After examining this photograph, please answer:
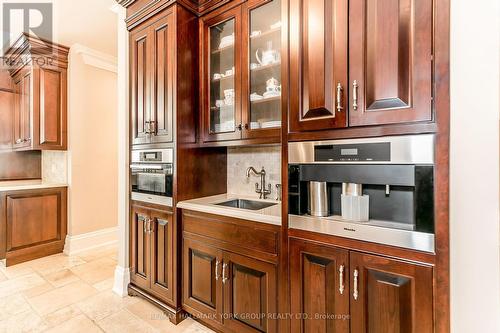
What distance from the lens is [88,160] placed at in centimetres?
363

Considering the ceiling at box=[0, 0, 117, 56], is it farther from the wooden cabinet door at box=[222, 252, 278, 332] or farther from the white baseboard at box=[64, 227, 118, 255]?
the wooden cabinet door at box=[222, 252, 278, 332]

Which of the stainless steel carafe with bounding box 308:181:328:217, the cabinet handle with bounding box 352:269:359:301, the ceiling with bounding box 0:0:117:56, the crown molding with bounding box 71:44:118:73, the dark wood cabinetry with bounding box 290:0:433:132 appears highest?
the ceiling with bounding box 0:0:117:56

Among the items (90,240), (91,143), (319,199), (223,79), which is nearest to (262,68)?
(223,79)

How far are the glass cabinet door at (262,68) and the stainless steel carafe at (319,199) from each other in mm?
554

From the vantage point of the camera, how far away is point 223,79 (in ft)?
6.85

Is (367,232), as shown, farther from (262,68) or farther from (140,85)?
(140,85)

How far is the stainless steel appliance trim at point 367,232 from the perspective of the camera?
108 cm

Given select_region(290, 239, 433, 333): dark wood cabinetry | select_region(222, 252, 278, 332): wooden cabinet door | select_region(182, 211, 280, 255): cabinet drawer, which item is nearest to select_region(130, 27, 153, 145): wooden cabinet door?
select_region(182, 211, 280, 255): cabinet drawer

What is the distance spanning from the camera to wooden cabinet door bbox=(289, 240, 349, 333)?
4.17 feet

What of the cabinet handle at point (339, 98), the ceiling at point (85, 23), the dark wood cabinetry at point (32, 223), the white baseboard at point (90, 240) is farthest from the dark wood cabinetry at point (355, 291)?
the dark wood cabinetry at point (32, 223)

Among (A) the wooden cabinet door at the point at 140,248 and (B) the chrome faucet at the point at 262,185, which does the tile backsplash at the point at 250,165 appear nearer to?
(B) the chrome faucet at the point at 262,185

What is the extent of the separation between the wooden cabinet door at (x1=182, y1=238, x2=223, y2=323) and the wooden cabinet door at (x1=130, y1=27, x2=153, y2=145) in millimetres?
1052

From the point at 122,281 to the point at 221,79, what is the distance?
2.07 metres

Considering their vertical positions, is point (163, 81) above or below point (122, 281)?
above
